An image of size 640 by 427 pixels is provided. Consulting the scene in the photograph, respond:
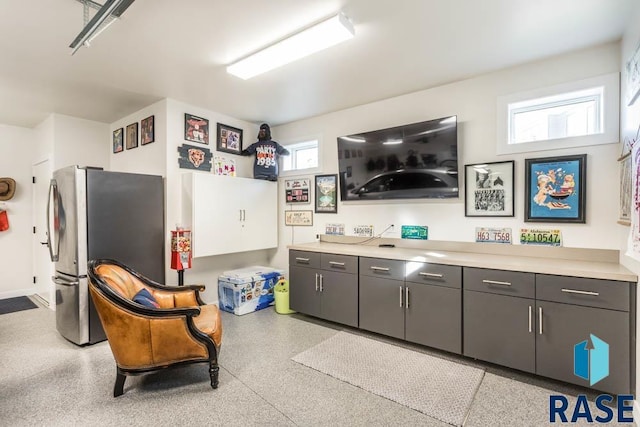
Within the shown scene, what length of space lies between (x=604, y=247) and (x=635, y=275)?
637 millimetres

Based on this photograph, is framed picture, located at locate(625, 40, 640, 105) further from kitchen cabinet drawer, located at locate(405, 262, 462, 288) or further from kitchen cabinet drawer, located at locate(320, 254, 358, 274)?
kitchen cabinet drawer, located at locate(320, 254, 358, 274)

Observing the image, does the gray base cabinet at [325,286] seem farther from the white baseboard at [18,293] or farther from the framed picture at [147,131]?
the white baseboard at [18,293]

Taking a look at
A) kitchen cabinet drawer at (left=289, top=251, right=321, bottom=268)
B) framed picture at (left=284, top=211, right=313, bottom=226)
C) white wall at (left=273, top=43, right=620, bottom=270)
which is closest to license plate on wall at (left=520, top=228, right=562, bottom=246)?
white wall at (left=273, top=43, right=620, bottom=270)

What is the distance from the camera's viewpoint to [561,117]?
2.87m

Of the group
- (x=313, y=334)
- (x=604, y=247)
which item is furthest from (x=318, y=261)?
(x=604, y=247)

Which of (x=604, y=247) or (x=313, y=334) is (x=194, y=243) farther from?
(x=604, y=247)

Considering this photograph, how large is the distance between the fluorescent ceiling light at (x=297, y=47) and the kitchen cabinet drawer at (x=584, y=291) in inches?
92.9

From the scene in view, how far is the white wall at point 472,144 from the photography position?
2605 mm

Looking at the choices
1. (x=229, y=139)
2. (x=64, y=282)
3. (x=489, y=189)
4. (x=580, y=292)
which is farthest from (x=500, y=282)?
(x=64, y=282)

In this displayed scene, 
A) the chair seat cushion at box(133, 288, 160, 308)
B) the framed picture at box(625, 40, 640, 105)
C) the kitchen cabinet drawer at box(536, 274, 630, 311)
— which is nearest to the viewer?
the framed picture at box(625, 40, 640, 105)

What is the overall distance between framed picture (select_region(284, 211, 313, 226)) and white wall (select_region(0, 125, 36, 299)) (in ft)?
13.4

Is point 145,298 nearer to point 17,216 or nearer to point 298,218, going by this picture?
point 298,218

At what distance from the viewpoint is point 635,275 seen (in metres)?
2.05

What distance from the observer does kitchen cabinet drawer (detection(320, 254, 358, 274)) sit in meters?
3.41
